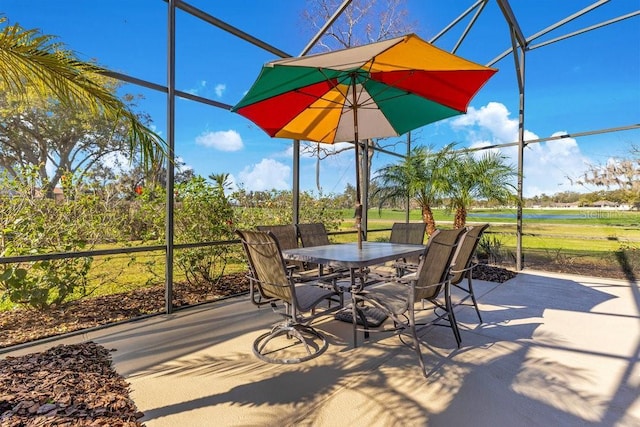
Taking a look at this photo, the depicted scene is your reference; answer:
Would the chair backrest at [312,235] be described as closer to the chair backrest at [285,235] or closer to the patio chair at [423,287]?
the chair backrest at [285,235]

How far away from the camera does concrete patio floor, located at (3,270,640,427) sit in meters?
1.96

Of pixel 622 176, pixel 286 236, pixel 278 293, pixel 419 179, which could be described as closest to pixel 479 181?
pixel 419 179

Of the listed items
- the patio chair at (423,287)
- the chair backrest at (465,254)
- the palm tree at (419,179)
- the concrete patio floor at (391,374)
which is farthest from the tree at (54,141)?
the palm tree at (419,179)

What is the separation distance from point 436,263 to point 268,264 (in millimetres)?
1418

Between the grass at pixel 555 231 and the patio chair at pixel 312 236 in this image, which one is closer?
the patio chair at pixel 312 236

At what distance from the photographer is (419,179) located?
6617mm

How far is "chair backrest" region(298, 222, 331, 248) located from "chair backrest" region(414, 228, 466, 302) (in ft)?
6.58

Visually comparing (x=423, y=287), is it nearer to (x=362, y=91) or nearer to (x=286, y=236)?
(x=286, y=236)

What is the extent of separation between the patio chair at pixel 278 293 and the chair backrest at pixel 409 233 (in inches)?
85.8

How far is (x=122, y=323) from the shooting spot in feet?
11.4

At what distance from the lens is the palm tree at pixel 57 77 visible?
2.08 meters

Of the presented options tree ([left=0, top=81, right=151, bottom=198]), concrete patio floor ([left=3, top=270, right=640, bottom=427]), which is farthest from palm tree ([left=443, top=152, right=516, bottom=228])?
tree ([left=0, top=81, right=151, bottom=198])

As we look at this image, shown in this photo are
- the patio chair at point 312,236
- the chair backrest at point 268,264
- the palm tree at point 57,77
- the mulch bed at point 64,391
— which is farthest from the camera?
the patio chair at point 312,236

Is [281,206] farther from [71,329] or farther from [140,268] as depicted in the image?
[71,329]
